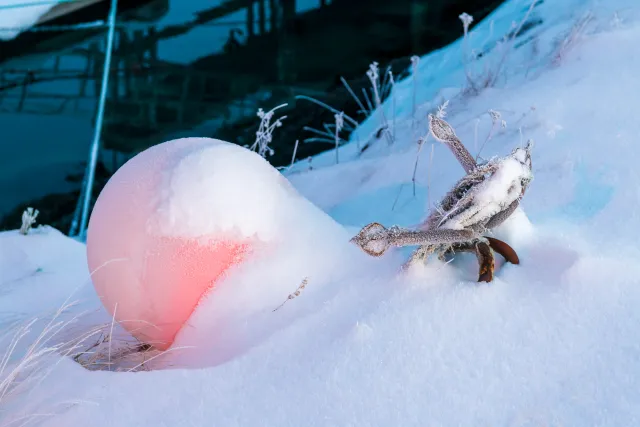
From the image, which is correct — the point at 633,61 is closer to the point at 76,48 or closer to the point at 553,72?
the point at 553,72

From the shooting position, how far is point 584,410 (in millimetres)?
1280

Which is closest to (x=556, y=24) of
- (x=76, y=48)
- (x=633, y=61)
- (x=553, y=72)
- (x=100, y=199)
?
(x=553, y=72)

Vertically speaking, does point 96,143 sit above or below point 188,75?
below

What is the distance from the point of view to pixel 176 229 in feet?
5.58

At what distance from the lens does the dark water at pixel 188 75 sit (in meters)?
5.71

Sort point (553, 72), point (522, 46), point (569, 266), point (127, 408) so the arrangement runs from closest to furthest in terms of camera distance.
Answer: point (127, 408) < point (569, 266) < point (553, 72) < point (522, 46)

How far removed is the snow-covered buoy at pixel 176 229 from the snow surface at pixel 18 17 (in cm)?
601

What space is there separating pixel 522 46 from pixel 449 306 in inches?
139

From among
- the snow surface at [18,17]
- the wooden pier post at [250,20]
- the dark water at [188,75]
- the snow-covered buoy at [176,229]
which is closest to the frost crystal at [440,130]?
the snow-covered buoy at [176,229]

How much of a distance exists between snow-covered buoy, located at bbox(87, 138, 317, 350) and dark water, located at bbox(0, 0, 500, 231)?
3.54m

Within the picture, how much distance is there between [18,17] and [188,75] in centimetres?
186

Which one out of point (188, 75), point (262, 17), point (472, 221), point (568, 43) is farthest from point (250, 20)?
point (472, 221)

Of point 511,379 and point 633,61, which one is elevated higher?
point 633,61

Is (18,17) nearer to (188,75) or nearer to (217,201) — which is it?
(188,75)
